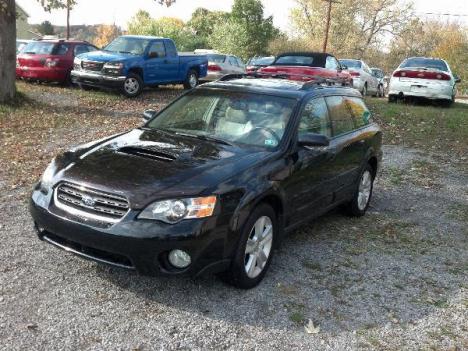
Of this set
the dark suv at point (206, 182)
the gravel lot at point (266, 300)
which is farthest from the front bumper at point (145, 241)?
the gravel lot at point (266, 300)

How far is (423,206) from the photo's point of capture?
24.6ft

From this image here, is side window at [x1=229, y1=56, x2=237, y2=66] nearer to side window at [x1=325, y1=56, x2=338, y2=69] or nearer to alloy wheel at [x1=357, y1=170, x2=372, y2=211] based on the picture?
side window at [x1=325, y1=56, x2=338, y2=69]

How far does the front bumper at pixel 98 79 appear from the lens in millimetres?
15383

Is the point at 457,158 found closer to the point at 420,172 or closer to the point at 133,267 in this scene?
the point at 420,172

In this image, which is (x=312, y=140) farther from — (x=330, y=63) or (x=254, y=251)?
(x=330, y=63)

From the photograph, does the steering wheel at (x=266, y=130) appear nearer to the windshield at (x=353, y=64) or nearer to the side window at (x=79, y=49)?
the side window at (x=79, y=49)

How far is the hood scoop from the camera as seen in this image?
172 inches

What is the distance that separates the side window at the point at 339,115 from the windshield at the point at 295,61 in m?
8.63

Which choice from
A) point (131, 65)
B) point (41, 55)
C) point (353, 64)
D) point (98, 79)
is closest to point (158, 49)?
point (131, 65)

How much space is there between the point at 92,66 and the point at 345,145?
11.4 meters

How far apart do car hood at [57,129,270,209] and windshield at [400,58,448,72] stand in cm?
1380

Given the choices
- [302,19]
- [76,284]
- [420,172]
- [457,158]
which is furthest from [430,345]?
[302,19]

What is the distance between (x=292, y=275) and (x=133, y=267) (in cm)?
158

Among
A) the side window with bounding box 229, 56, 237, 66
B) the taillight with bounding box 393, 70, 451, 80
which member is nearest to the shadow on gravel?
the taillight with bounding box 393, 70, 451, 80
